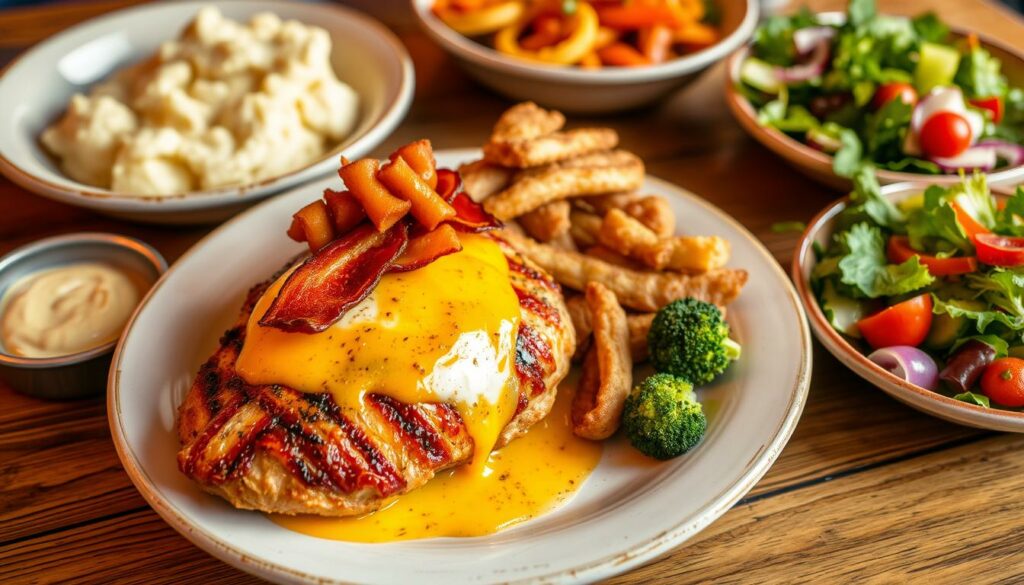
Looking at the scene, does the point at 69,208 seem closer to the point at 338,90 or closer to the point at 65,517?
the point at 338,90

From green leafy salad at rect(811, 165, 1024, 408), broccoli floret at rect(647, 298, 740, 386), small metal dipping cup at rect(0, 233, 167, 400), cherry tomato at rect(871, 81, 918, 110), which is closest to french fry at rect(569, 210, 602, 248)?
broccoli floret at rect(647, 298, 740, 386)

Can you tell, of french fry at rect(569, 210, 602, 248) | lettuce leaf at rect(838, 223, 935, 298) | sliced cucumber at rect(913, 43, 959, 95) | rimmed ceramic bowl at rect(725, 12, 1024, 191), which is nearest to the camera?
lettuce leaf at rect(838, 223, 935, 298)

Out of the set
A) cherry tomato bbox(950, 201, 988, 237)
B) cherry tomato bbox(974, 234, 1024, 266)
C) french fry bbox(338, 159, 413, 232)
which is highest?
french fry bbox(338, 159, 413, 232)

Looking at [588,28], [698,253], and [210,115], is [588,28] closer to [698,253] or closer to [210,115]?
[698,253]

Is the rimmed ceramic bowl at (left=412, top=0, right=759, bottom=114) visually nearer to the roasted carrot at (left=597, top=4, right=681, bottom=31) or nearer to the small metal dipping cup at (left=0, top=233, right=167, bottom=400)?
the roasted carrot at (left=597, top=4, right=681, bottom=31)

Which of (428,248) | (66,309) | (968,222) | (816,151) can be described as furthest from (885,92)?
(66,309)

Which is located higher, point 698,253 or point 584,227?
point 698,253

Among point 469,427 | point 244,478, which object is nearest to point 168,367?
point 244,478
